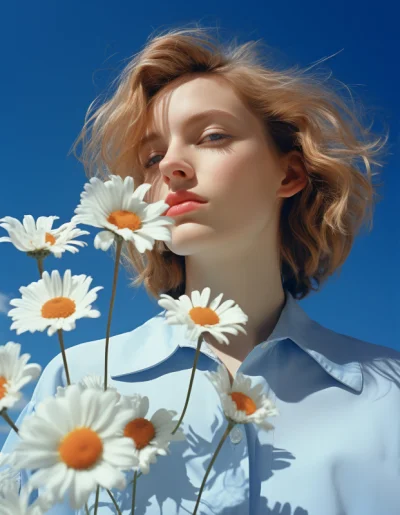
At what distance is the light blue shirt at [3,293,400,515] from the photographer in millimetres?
1078

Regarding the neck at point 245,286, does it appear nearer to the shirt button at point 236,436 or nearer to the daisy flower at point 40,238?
the shirt button at point 236,436

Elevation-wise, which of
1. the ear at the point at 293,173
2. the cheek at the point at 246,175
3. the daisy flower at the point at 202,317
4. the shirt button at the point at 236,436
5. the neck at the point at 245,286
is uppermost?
the ear at the point at 293,173

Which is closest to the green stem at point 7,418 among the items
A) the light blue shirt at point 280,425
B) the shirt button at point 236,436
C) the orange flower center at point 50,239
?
the orange flower center at point 50,239

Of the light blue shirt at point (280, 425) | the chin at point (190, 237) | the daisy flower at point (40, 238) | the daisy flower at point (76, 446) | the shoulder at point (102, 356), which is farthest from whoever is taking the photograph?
the shoulder at point (102, 356)

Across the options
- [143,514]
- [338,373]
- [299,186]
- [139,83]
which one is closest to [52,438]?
[143,514]

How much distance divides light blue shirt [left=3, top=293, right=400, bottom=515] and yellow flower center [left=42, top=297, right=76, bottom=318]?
1.57ft

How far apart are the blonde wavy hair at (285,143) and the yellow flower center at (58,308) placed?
904mm

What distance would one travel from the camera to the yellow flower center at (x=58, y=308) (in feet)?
2.16

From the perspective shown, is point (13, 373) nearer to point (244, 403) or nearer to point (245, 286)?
point (244, 403)

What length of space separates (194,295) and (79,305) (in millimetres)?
155

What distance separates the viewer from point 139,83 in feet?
5.30

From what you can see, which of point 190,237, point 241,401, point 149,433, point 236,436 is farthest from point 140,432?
point 190,237

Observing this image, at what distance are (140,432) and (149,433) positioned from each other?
0.05 feet

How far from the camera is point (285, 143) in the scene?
1.57m
